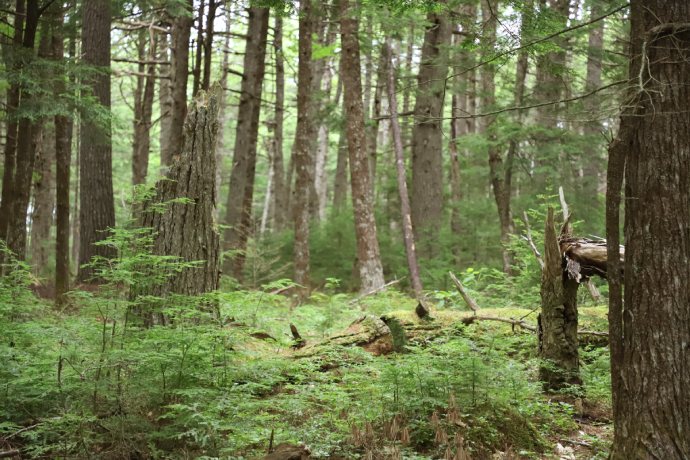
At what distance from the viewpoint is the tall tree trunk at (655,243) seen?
3.88m

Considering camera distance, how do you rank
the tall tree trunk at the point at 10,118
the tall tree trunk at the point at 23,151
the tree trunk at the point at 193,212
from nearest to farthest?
the tree trunk at the point at 193,212 < the tall tree trunk at the point at 10,118 < the tall tree trunk at the point at 23,151

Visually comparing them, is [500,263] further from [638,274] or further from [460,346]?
[638,274]

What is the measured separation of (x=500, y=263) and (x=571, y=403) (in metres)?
12.3

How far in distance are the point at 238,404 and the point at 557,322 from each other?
342cm

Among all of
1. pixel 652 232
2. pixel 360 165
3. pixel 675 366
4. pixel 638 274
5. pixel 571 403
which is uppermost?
pixel 360 165

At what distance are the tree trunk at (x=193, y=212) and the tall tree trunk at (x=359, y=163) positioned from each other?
536 cm

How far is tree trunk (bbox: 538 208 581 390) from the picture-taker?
595 centimetres

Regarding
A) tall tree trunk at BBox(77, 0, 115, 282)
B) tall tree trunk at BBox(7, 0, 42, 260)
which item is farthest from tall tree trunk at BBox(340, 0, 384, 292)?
tall tree trunk at BBox(7, 0, 42, 260)

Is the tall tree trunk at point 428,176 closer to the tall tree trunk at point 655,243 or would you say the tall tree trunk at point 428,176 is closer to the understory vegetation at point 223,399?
the understory vegetation at point 223,399

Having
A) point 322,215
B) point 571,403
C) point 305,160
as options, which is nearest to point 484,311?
point 571,403

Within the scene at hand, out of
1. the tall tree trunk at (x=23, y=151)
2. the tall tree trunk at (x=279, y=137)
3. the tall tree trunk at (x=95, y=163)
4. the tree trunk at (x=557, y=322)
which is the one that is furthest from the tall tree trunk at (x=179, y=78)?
the tree trunk at (x=557, y=322)

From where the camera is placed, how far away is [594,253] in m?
5.66

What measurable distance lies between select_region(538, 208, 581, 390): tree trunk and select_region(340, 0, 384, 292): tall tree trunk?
624 centimetres

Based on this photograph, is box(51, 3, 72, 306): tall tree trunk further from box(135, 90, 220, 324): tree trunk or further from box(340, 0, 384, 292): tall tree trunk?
box(340, 0, 384, 292): tall tree trunk
